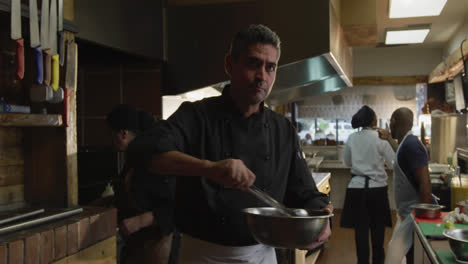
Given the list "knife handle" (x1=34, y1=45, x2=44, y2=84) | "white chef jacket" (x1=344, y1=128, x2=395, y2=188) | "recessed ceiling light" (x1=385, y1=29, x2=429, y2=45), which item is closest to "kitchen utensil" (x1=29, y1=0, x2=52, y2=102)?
"knife handle" (x1=34, y1=45, x2=44, y2=84)

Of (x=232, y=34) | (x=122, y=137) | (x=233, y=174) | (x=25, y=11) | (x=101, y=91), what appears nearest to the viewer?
(x=233, y=174)

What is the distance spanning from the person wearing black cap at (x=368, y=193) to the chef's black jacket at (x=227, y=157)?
10.8ft

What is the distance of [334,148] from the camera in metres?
9.61

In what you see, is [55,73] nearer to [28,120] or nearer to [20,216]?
[28,120]

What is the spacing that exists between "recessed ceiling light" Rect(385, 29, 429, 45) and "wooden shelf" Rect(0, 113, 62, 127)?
5062 mm

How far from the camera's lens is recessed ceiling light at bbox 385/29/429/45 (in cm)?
578

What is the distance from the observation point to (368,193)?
4.85 m

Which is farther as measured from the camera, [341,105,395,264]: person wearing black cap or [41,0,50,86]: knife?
[341,105,395,264]: person wearing black cap

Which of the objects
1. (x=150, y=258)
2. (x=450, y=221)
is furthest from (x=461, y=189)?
(x=150, y=258)

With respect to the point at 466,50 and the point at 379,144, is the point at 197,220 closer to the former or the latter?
the point at 379,144

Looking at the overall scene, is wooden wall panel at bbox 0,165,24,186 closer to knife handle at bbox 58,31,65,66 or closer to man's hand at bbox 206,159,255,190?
knife handle at bbox 58,31,65,66

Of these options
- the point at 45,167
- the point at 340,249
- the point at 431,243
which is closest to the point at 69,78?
the point at 45,167

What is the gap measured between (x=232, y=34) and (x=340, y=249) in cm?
350

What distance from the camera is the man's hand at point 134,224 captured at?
2.36 meters
